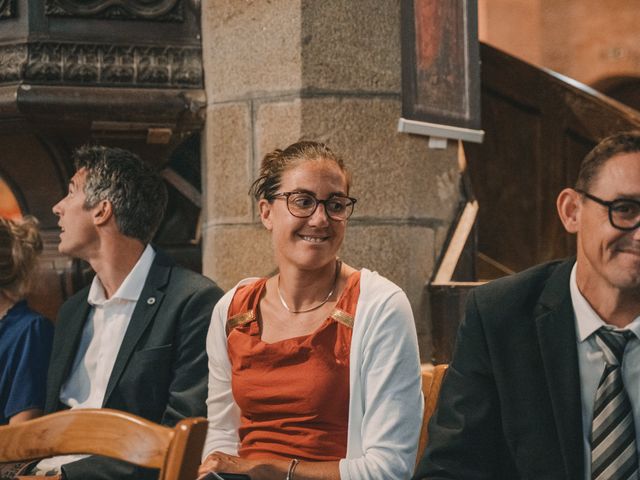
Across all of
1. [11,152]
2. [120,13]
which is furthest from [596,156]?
[11,152]

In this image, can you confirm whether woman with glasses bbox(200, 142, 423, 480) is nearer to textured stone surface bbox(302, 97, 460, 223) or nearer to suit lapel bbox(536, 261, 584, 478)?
suit lapel bbox(536, 261, 584, 478)

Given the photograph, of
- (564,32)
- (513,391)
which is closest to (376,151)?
(513,391)

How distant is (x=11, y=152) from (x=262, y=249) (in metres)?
1.17

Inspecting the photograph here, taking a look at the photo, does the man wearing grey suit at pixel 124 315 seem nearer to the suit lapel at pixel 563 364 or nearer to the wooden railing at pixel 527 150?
the suit lapel at pixel 563 364

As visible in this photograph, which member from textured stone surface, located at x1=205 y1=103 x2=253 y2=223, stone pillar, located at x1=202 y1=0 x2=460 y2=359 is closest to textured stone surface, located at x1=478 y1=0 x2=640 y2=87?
stone pillar, located at x1=202 y1=0 x2=460 y2=359

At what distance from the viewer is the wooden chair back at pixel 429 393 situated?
271 cm

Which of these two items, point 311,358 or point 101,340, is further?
point 101,340

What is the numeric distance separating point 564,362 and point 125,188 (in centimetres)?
165

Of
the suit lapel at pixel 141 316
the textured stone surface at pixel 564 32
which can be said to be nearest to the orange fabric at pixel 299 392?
the suit lapel at pixel 141 316

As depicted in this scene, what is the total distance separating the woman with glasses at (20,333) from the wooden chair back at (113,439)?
985mm

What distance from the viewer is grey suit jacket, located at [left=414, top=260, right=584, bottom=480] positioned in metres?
2.04

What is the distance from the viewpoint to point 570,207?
7.04ft

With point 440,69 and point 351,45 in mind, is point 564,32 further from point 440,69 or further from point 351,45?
point 351,45

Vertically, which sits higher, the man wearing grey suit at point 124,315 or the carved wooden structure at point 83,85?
the carved wooden structure at point 83,85
